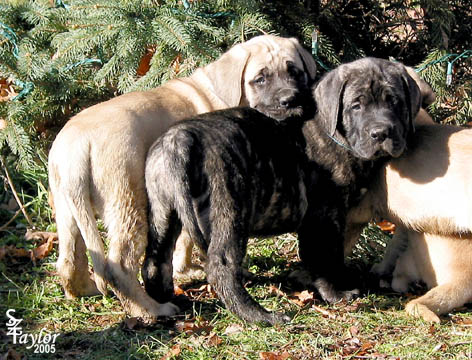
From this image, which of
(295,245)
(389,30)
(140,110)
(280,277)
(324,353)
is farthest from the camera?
(389,30)

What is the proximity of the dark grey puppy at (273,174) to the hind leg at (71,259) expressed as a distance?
579mm

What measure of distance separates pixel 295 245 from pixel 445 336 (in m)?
1.83

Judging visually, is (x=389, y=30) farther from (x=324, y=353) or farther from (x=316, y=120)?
(x=324, y=353)

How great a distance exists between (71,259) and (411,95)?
2.61 meters

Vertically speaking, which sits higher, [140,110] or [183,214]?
[140,110]

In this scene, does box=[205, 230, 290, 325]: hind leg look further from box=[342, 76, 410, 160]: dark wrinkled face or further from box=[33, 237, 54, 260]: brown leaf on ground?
box=[33, 237, 54, 260]: brown leaf on ground

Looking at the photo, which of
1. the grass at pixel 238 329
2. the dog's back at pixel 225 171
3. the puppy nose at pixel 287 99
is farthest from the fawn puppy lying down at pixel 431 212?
the puppy nose at pixel 287 99

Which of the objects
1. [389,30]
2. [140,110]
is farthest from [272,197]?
[389,30]

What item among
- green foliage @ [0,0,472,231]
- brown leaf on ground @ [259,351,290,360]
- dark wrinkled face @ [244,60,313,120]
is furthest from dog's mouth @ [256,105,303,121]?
brown leaf on ground @ [259,351,290,360]

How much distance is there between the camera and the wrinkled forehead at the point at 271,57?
5.14m

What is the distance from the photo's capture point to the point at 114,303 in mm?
4637

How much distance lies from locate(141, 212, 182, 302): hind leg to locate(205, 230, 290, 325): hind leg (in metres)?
0.35

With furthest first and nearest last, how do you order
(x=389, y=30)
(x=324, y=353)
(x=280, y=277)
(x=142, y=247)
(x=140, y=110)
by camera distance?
(x=389, y=30), (x=280, y=277), (x=140, y=110), (x=142, y=247), (x=324, y=353)

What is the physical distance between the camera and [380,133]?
4.39m
